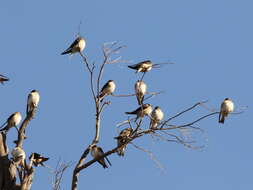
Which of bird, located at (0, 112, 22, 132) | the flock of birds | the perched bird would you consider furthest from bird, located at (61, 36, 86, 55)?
the perched bird

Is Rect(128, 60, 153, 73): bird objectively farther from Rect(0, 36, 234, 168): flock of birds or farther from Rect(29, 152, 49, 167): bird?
Rect(29, 152, 49, 167): bird

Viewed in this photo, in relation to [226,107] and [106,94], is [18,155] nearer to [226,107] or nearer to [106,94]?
[106,94]

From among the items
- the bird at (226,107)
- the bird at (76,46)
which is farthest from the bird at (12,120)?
the bird at (226,107)

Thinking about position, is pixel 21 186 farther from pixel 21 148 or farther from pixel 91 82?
pixel 91 82

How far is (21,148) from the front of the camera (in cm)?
1045

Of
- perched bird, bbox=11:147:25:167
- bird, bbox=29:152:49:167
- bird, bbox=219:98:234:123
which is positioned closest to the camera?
perched bird, bbox=11:147:25:167

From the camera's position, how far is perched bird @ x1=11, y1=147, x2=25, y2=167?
1000 cm

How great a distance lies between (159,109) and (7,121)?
3151 mm

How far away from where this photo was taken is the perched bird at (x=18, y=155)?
32.8 feet

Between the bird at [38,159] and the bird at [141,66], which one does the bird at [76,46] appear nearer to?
the bird at [141,66]

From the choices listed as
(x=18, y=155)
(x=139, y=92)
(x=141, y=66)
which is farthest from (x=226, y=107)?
(x=18, y=155)

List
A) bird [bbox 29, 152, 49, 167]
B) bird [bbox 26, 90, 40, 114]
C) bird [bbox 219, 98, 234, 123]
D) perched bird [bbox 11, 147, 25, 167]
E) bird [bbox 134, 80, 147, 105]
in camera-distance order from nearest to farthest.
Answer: perched bird [bbox 11, 147, 25, 167] < bird [bbox 134, 80, 147, 105] < bird [bbox 29, 152, 49, 167] < bird [bbox 219, 98, 234, 123] < bird [bbox 26, 90, 40, 114]

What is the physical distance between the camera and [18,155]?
10195 mm

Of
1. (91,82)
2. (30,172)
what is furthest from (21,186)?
(91,82)
